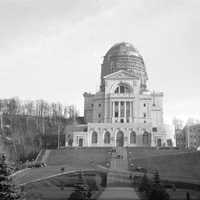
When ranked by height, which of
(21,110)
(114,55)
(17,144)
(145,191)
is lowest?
(145,191)

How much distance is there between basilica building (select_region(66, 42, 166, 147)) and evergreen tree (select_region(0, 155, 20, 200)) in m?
63.4

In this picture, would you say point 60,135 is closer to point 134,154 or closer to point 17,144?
point 17,144

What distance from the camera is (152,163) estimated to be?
200ft

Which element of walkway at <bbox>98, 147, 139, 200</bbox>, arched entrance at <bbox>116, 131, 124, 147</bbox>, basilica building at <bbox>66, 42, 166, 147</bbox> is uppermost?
basilica building at <bbox>66, 42, 166, 147</bbox>

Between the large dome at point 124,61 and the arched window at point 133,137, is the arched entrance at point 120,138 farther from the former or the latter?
the large dome at point 124,61

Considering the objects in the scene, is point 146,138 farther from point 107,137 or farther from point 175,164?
point 175,164

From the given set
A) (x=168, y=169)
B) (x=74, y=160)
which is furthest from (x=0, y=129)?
(x=168, y=169)

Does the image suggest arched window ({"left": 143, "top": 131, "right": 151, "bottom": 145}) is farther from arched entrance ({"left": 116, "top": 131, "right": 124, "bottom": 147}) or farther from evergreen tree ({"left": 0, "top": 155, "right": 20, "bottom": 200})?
evergreen tree ({"left": 0, "top": 155, "right": 20, "bottom": 200})

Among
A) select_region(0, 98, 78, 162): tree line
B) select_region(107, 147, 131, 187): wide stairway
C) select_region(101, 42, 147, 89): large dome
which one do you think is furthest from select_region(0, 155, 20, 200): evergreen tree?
select_region(101, 42, 147, 89): large dome

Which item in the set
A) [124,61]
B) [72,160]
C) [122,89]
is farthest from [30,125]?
[72,160]

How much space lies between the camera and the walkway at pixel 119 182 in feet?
116

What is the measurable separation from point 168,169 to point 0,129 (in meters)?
43.0

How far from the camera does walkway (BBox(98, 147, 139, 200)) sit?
1387 inches

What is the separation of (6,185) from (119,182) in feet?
96.2
